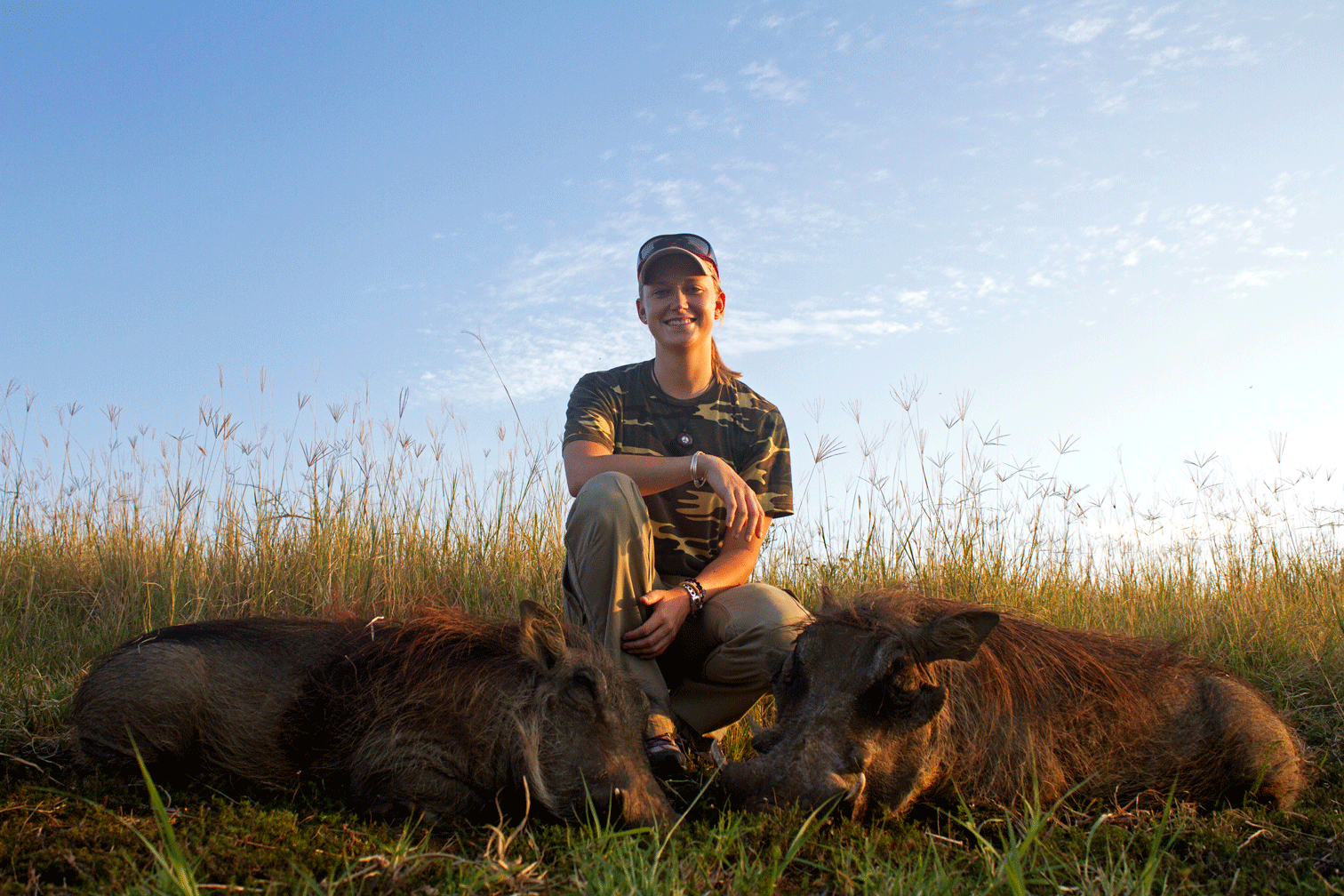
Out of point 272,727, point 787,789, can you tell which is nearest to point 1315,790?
point 787,789

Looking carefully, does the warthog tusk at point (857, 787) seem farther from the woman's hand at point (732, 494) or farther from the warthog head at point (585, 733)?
the woman's hand at point (732, 494)

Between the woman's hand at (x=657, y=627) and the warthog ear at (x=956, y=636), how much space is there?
1087mm

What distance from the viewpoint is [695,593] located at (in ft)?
12.1

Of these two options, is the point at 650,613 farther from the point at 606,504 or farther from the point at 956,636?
the point at 956,636

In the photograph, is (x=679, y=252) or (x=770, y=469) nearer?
(x=679, y=252)

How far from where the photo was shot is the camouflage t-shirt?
410cm

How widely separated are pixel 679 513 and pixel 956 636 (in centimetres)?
165

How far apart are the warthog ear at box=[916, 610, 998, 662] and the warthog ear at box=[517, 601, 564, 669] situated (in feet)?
3.79

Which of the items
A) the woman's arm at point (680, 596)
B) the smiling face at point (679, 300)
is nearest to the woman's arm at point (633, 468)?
the woman's arm at point (680, 596)

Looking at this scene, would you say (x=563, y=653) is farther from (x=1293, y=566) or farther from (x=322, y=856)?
(x=1293, y=566)

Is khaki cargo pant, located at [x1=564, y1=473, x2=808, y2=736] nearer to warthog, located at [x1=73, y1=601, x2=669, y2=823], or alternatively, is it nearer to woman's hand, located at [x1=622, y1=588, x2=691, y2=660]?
woman's hand, located at [x1=622, y1=588, x2=691, y2=660]

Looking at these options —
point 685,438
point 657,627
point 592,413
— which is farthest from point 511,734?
point 685,438

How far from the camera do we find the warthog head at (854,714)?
251 centimetres

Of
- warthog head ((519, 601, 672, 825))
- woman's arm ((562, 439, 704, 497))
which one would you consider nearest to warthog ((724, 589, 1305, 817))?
warthog head ((519, 601, 672, 825))
